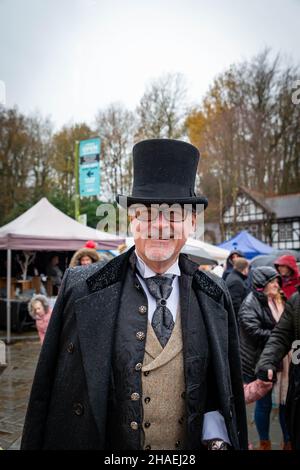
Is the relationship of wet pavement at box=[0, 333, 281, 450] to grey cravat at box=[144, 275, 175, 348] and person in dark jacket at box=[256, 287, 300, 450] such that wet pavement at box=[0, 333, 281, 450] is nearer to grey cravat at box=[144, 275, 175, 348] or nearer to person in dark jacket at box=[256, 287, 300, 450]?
person in dark jacket at box=[256, 287, 300, 450]

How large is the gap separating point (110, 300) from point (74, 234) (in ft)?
25.4

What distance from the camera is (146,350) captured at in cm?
153

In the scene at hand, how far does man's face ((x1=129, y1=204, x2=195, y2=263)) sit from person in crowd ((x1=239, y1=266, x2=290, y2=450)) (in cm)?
227

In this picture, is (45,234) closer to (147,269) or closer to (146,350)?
(147,269)

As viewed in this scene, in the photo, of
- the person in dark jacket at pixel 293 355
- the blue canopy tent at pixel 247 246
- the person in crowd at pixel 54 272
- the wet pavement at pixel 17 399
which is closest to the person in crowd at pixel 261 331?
the wet pavement at pixel 17 399

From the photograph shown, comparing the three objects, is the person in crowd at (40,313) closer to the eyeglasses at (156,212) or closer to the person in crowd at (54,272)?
the eyeglasses at (156,212)

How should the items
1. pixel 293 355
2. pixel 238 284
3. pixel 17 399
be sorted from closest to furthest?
pixel 293 355, pixel 17 399, pixel 238 284

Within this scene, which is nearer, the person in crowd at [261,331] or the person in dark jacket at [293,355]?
the person in dark jacket at [293,355]

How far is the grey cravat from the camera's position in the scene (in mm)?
1565

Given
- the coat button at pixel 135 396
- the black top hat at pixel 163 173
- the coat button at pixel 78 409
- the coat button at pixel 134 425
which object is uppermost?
the black top hat at pixel 163 173

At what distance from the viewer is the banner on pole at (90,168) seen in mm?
9953

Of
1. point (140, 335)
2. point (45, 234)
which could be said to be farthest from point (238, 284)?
point (45, 234)

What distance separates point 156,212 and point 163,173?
172mm

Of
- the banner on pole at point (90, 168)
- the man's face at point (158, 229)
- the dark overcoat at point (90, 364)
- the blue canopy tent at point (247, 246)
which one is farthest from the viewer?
the blue canopy tent at point (247, 246)
